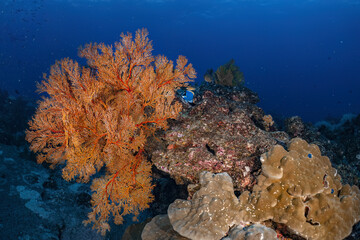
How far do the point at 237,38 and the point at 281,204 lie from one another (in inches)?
4598

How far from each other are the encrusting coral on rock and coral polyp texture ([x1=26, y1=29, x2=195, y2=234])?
1.58 metres

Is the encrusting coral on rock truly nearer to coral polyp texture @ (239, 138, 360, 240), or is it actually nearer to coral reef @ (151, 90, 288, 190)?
coral polyp texture @ (239, 138, 360, 240)

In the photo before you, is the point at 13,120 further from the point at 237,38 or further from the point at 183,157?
the point at 237,38

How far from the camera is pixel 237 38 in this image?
346 feet

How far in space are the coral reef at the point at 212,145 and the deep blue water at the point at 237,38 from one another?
4719 cm

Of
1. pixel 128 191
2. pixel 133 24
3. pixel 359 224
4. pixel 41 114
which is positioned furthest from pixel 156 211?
pixel 133 24

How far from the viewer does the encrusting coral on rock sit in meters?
2.95

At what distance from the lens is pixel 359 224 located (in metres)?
3.33

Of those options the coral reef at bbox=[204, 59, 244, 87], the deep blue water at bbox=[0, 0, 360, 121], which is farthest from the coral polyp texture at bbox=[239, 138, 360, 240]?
the deep blue water at bbox=[0, 0, 360, 121]

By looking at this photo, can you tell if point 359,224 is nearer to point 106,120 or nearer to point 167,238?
point 167,238

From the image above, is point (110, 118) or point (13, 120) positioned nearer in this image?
point (110, 118)

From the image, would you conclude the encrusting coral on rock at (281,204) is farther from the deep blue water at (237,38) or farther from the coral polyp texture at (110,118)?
the deep blue water at (237,38)

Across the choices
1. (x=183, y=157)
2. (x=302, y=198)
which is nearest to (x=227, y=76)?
(x=183, y=157)

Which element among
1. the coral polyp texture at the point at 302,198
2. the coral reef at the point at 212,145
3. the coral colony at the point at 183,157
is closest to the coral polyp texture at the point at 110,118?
the coral colony at the point at 183,157
